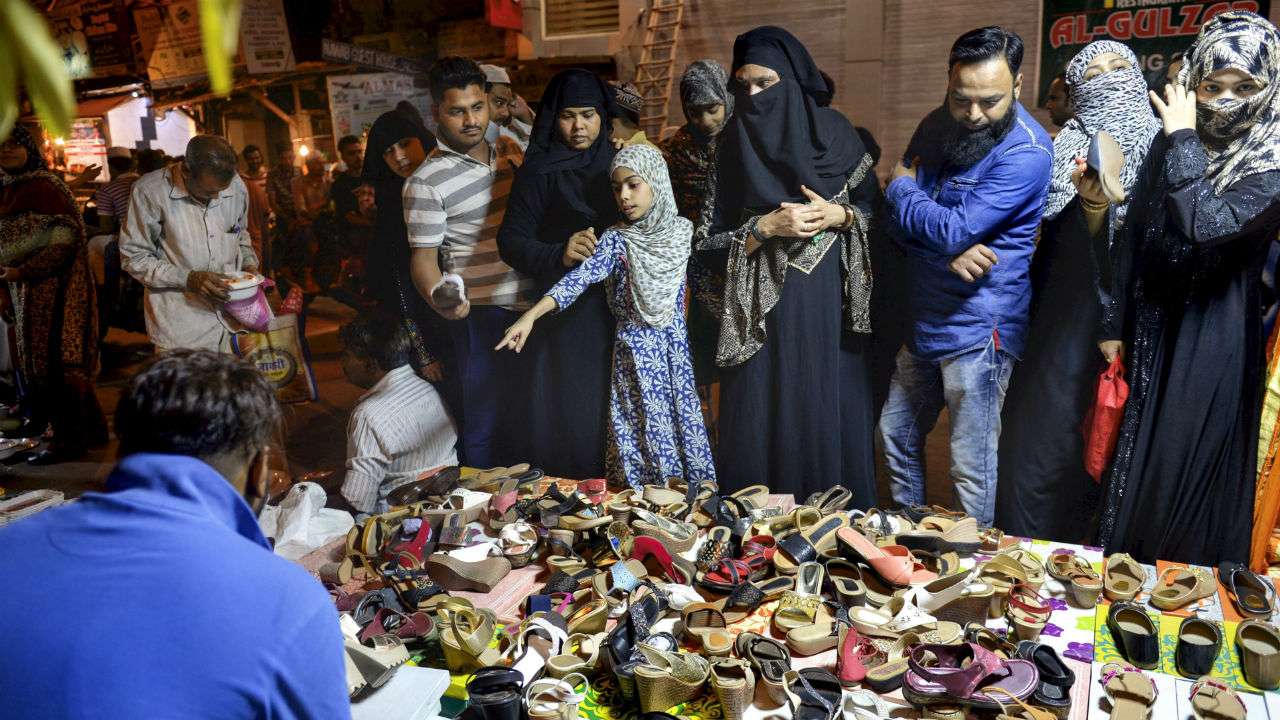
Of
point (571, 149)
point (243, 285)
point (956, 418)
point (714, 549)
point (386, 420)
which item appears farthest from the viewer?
point (243, 285)

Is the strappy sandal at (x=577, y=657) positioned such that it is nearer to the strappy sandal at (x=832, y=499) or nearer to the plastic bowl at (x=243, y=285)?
the strappy sandal at (x=832, y=499)

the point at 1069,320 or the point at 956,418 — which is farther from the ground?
the point at 1069,320

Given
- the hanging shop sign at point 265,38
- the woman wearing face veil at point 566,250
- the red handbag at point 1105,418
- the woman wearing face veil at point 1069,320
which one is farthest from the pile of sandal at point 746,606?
the hanging shop sign at point 265,38

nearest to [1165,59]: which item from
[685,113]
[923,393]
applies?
[923,393]

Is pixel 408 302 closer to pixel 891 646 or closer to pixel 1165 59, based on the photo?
pixel 891 646

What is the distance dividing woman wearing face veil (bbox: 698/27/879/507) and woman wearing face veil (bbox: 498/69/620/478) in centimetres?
58

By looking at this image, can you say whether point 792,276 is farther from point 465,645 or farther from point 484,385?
point 465,645

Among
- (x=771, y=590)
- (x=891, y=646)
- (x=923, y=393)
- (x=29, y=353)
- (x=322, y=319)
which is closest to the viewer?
(x=891, y=646)

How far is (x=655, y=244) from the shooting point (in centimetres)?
385

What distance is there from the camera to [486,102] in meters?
4.04

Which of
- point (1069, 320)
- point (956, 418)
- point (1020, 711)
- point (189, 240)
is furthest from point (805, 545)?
point (189, 240)

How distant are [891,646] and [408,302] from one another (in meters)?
2.82

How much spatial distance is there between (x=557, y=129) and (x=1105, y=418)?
2.55 meters

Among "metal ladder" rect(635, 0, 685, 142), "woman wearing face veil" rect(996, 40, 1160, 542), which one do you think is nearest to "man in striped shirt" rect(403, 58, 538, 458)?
"metal ladder" rect(635, 0, 685, 142)
